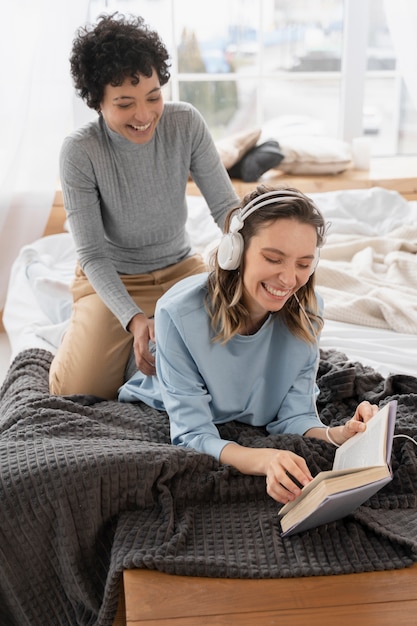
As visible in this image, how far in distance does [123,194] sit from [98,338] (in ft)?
1.17

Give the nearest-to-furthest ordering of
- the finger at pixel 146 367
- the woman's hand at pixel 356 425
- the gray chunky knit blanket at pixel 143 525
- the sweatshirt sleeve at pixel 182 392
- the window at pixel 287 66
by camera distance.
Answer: the gray chunky knit blanket at pixel 143 525 → the woman's hand at pixel 356 425 → the sweatshirt sleeve at pixel 182 392 → the finger at pixel 146 367 → the window at pixel 287 66

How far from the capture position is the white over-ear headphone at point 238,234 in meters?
1.42

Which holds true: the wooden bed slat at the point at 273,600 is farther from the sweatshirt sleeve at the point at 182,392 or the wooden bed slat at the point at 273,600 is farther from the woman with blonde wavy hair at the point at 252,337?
the sweatshirt sleeve at the point at 182,392

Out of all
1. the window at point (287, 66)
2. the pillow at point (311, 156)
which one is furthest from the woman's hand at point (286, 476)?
the window at point (287, 66)

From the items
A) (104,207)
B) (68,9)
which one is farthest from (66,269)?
(68,9)

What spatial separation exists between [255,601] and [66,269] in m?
1.68

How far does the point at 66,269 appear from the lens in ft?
8.69

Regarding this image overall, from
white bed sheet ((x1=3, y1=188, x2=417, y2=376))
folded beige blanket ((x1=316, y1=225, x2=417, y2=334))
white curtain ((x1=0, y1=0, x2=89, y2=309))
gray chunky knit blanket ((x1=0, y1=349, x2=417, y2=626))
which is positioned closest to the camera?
gray chunky knit blanket ((x1=0, y1=349, x2=417, y2=626))

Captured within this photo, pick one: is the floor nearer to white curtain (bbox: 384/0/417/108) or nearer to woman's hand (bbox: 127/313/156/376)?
woman's hand (bbox: 127/313/156/376)

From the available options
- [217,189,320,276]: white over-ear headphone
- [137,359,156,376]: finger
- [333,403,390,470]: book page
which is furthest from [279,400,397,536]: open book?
[137,359,156,376]: finger

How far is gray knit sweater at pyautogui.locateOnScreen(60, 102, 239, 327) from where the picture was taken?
1.90 m

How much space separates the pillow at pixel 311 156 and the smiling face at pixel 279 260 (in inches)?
78.2

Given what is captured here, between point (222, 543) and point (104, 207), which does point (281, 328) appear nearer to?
point (222, 543)

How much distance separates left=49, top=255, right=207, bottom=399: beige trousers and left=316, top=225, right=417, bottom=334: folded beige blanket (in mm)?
395
